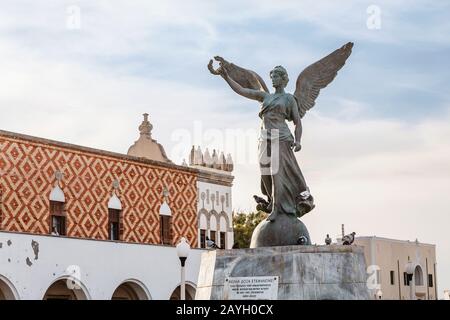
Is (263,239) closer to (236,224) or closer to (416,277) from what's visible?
(236,224)

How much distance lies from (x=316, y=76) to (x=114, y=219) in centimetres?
1998

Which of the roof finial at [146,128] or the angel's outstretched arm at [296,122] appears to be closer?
the angel's outstretched arm at [296,122]

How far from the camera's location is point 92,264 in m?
31.9

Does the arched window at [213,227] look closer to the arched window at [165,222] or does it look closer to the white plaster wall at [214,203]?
the white plaster wall at [214,203]

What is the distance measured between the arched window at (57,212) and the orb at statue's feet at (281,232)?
18.5 meters

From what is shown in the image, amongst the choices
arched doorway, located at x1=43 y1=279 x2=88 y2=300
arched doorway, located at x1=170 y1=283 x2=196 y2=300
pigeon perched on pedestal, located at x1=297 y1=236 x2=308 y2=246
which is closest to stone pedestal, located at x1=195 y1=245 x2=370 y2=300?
pigeon perched on pedestal, located at x1=297 y1=236 x2=308 y2=246

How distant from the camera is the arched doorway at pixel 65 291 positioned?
103 feet

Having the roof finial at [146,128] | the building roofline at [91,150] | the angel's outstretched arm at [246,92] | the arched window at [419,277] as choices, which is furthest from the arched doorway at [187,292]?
A: the arched window at [419,277]

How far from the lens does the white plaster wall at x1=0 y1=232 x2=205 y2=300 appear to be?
29.3 m

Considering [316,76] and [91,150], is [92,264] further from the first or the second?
[316,76]

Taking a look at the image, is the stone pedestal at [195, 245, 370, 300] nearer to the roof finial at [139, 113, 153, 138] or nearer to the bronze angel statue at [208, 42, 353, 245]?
the bronze angel statue at [208, 42, 353, 245]

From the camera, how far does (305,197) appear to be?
45.9ft

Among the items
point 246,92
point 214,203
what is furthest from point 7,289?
point 246,92
